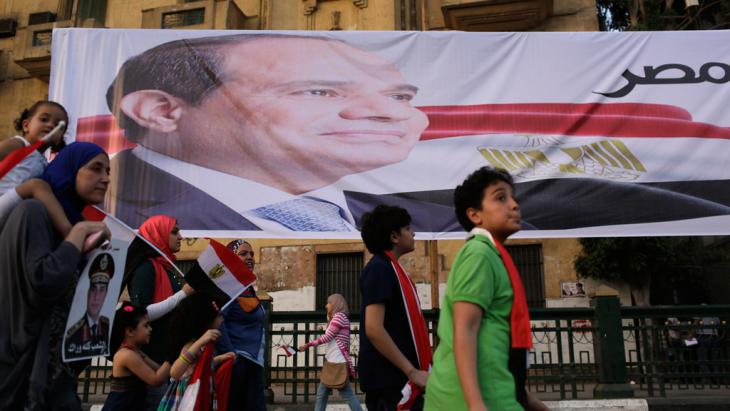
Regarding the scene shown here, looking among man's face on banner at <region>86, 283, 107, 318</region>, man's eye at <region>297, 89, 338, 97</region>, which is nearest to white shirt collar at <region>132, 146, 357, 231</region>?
man's eye at <region>297, 89, 338, 97</region>

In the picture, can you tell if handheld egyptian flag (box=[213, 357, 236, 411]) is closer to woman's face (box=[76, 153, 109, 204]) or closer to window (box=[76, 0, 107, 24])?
woman's face (box=[76, 153, 109, 204])

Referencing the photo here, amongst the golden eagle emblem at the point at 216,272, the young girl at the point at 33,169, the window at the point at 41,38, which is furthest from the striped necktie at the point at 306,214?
the window at the point at 41,38

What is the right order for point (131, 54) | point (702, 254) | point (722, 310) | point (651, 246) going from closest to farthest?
point (131, 54)
point (722, 310)
point (651, 246)
point (702, 254)

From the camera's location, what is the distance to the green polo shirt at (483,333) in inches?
82.1

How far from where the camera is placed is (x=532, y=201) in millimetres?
5855

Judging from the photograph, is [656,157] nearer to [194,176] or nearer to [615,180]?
[615,180]

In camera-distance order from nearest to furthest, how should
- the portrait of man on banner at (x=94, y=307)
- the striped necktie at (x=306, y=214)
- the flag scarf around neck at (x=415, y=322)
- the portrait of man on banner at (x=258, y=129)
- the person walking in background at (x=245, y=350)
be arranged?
the portrait of man on banner at (x=94, y=307) < the flag scarf around neck at (x=415, y=322) < the person walking in background at (x=245, y=350) < the striped necktie at (x=306, y=214) < the portrait of man on banner at (x=258, y=129)

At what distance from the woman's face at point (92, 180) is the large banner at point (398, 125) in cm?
325

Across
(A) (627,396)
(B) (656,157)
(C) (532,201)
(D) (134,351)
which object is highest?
(B) (656,157)

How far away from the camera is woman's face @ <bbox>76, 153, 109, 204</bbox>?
2414 mm

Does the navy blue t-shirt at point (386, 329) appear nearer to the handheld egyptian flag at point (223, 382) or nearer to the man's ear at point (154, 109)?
the handheld egyptian flag at point (223, 382)

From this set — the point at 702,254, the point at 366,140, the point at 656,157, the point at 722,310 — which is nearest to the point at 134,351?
the point at 366,140

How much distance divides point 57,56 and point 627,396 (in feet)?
22.3

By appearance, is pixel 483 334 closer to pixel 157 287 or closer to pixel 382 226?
pixel 382 226
